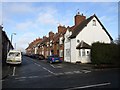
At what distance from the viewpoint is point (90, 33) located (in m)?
39.7

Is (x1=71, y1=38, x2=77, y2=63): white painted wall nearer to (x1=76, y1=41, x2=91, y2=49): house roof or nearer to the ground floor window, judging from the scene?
(x1=76, y1=41, x2=91, y2=49): house roof

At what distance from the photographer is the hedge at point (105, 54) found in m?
29.2

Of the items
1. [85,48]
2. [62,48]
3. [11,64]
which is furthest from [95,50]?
[62,48]

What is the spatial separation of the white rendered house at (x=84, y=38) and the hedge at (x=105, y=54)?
7832 millimetres

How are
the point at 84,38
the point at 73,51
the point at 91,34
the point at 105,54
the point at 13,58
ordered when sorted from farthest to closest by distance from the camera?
the point at 91,34 → the point at 73,51 → the point at 84,38 → the point at 105,54 → the point at 13,58

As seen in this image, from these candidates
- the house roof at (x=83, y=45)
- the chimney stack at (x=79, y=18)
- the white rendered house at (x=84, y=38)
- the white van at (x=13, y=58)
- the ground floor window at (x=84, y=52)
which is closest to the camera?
the white van at (x=13, y=58)

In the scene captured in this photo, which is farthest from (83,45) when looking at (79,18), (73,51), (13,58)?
(13,58)

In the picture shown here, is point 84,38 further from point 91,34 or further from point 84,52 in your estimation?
point 84,52

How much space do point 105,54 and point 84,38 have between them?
1033 centimetres

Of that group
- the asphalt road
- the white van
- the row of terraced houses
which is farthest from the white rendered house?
the asphalt road

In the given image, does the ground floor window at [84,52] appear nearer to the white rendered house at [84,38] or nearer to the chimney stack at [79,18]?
the white rendered house at [84,38]

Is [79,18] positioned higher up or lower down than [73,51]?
higher up

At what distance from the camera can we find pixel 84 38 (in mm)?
39188

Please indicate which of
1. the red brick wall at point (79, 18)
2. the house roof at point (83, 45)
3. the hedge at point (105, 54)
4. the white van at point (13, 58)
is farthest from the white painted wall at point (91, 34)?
the white van at point (13, 58)
